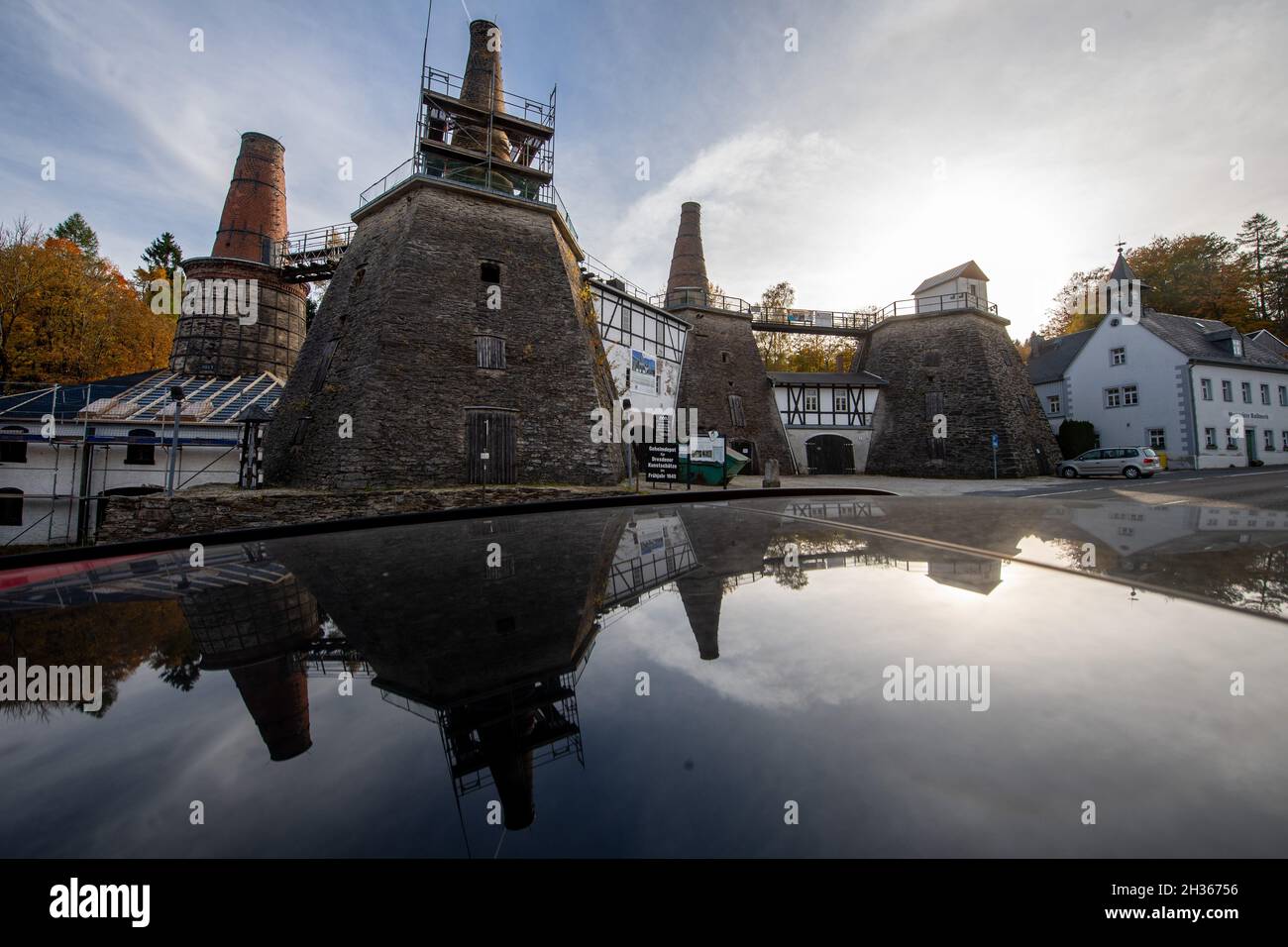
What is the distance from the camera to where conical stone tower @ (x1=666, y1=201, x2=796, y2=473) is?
29.3 metres

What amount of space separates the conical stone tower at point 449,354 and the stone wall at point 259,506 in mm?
2523

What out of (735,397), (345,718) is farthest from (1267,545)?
(735,397)

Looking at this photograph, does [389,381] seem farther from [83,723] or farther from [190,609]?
[83,723]

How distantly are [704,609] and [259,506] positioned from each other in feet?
37.8

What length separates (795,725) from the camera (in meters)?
2.07

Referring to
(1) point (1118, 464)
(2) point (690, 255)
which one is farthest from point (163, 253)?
(1) point (1118, 464)

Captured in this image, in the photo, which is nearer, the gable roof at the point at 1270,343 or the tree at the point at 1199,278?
the gable roof at the point at 1270,343

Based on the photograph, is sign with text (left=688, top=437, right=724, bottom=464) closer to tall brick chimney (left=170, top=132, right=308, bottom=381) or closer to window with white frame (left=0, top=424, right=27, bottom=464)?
tall brick chimney (left=170, top=132, right=308, bottom=381)

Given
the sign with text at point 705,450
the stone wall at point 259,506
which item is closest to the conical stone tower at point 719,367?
the sign with text at point 705,450

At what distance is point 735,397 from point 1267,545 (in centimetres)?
2456

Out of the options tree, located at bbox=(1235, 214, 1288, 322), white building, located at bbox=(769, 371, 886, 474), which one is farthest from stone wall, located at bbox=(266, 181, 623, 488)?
tree, located at bbox=(1235, 214, 1288, 322)

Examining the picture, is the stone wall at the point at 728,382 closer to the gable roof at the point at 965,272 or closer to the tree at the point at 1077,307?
the gable roof at the point at 965,272

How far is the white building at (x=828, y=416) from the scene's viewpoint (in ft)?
101
